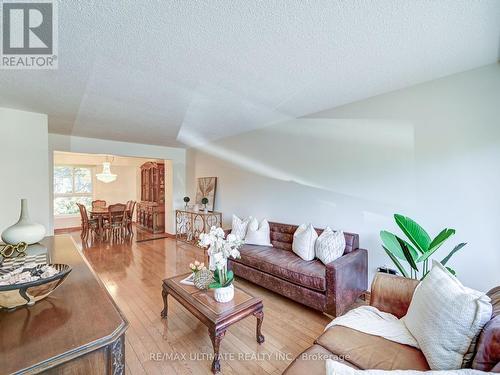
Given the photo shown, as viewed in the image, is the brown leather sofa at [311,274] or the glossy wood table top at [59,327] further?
the brown leather sofa at [311,274]

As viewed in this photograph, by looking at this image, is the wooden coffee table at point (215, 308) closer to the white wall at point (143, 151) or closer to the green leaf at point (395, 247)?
the green leaf at point (395, 247)

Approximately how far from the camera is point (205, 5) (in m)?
1.37

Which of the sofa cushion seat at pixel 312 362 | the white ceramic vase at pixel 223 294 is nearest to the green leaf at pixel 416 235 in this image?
the sofa cushion seat at pixel 312 362

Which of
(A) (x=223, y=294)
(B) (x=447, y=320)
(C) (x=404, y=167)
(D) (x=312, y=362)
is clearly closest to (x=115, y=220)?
(A) (x=223, y=294)

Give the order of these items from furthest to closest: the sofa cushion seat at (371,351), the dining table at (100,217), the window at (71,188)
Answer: the window at (71,188), the dining table at (100,217), the sofa cushion seat at (371,351)

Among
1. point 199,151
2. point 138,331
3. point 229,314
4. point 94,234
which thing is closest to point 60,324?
point 229,314

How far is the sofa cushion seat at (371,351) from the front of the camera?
3.90 ft

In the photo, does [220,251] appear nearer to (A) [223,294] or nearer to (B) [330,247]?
(A) [223,294]

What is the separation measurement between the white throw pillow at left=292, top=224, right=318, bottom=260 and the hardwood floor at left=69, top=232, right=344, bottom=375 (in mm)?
615

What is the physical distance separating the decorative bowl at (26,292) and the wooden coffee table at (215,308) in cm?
109

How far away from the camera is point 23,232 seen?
1.72 m

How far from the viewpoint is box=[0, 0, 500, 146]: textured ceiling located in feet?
4.70

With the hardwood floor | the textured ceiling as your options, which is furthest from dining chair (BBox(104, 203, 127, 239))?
the textured ceiling

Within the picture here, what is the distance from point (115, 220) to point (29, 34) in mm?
5314
